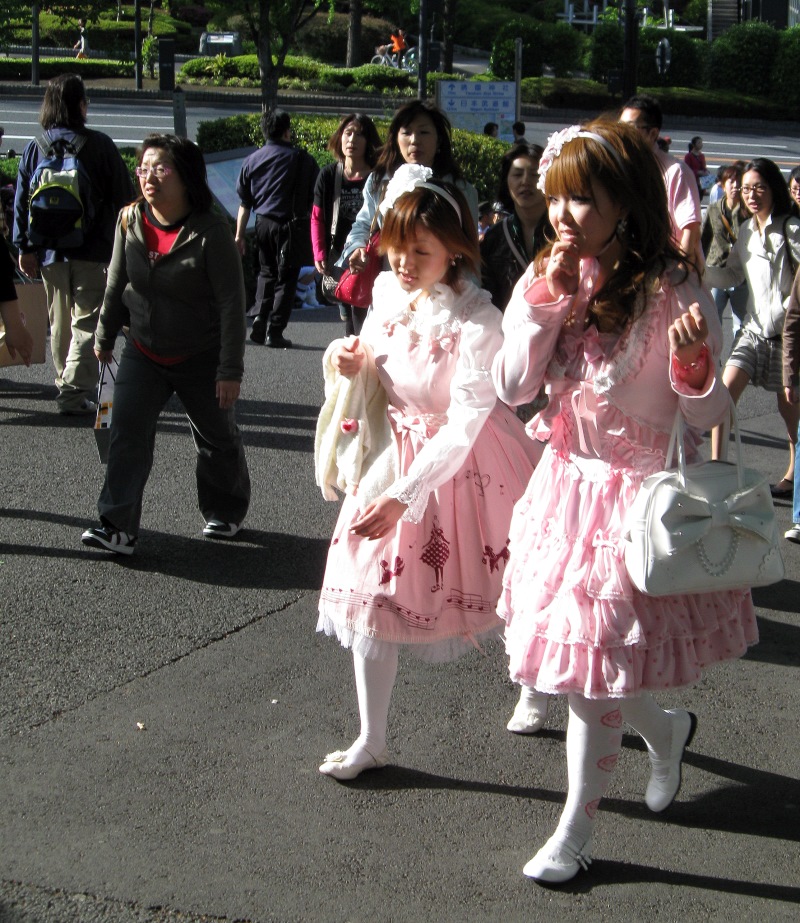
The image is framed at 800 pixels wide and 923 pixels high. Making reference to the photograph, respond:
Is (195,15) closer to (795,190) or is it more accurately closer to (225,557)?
(795,190)

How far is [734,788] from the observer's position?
3756mm

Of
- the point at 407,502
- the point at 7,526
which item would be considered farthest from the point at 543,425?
the point at 7,526

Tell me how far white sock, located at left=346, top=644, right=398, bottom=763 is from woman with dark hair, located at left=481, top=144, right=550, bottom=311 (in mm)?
1739

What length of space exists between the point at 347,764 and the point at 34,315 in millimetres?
5418

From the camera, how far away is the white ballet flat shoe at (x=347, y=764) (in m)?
3.71

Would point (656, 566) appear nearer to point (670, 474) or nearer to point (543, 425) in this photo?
point (670, 474)

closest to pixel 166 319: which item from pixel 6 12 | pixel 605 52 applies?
pixel 6 12

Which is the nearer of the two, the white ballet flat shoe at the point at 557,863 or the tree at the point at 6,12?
the white ballet flat shoe at the point at 557,863

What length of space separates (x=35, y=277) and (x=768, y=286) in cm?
467

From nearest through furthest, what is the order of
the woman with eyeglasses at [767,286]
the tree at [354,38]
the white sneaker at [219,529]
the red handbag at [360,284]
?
1. the red handbag at [360,284]
2. the white sneaker at [219,529]
3. the woman with eyeglasses at [767,286]
4. the tree at [354,38]

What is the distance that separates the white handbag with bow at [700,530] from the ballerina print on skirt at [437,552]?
2.54 ft

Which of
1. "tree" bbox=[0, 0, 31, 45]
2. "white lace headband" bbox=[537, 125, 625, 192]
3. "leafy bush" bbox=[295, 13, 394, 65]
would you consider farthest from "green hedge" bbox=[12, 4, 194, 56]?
"white lace headband" bbox=[537, 125, 625, 192]

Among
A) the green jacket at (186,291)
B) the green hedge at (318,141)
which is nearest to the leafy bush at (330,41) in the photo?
the green hedge at (318,141)

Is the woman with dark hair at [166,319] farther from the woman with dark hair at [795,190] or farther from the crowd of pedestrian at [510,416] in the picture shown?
the woman with dark hair at [795,190]
